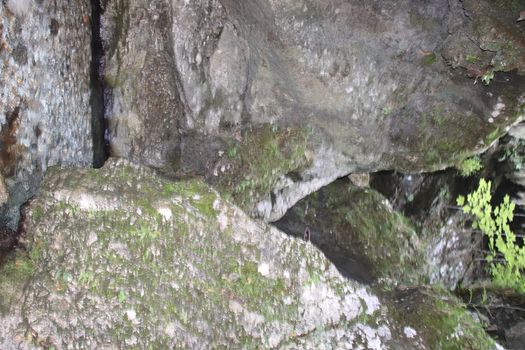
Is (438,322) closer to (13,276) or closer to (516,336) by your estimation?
(516,336)

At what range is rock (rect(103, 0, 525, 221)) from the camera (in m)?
2.95

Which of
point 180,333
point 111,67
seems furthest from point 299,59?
point 180,333

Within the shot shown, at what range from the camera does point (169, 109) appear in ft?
9.86

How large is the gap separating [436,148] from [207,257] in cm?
253

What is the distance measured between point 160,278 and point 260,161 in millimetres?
1312

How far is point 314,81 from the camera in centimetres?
373

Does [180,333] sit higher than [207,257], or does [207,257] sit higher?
[207,257]

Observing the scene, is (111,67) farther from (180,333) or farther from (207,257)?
(180,333)


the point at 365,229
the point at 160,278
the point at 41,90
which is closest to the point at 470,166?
the point at 365,229

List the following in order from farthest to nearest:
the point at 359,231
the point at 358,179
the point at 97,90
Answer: the point at 358,179, the point at 359,231, the point at 97,90

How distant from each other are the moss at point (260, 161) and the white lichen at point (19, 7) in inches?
60.3

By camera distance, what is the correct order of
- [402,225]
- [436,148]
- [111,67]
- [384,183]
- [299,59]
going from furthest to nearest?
[384,183]
[402,225]
[436,148]
[299,59]
[111,67]

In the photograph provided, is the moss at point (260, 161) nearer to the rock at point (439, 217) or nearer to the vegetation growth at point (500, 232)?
the rock at point (439, 217)

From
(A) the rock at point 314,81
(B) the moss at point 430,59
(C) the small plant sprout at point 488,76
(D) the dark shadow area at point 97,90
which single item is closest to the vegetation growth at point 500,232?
(A) the rock at point 314,81
